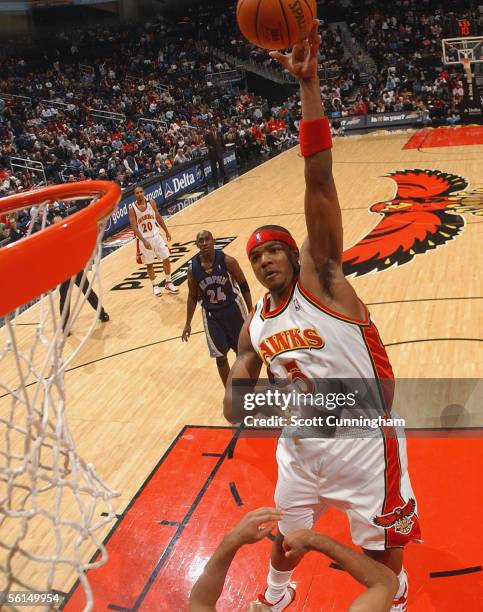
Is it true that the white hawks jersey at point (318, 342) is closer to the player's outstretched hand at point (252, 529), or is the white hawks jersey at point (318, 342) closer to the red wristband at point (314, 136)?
the red wristband at point (314, 136)

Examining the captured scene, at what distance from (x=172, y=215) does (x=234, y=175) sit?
4413mm

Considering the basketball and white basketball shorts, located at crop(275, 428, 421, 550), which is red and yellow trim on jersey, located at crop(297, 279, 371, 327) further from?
the basketball

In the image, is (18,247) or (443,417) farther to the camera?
(443,417)

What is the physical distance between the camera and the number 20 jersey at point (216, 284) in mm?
5305

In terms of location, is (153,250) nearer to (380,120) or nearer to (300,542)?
(300,542)

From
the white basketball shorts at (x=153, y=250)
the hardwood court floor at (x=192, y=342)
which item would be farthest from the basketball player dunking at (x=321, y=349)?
the white basketball shorts at (x=153, y=250)

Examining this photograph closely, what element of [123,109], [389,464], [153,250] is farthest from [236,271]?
[123,109]

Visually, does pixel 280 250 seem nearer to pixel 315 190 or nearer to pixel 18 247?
pixel 315 190

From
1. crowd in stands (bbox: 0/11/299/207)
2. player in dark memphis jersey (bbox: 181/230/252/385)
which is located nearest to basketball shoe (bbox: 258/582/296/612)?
player in dark memphis jersey (bbox: 181/230/252/385)

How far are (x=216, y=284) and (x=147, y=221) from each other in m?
3.72

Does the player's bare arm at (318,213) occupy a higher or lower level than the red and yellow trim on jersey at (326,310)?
higher

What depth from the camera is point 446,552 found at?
3.65 m

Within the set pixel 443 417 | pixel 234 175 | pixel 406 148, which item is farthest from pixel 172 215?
pixel 443 417

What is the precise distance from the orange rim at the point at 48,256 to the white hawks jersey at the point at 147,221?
20.0 feet
